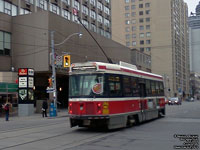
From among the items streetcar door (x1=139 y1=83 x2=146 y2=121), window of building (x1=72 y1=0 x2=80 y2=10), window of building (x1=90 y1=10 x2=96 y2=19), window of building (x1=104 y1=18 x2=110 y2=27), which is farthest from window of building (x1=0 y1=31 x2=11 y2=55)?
window of building (x1=104 y1=18 x2=110 y2=27)

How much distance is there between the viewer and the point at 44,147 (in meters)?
10.2

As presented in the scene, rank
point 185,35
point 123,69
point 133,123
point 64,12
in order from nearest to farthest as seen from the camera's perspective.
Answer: point 123,69, point 133,123, point 64,12, point 185,35

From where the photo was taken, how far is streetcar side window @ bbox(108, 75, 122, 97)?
46.4 feet

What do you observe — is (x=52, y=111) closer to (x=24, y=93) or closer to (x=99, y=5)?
(x=24, y=93)

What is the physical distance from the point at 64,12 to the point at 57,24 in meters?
12.8

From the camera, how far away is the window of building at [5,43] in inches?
1469

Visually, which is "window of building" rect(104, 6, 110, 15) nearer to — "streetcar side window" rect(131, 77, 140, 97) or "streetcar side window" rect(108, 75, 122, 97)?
"streetcar side window" rect(131, 77, 140, 97)

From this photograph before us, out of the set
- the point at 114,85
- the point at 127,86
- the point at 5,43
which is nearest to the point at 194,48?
the point at 5,43

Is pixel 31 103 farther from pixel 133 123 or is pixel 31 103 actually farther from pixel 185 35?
pixel 185 35

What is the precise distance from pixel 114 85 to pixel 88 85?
1379 millimetres

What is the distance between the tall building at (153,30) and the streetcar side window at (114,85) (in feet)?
306

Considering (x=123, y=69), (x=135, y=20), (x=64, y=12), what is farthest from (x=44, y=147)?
(x=135, y=20)

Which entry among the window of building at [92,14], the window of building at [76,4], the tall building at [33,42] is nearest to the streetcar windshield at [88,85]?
the tall building at [33,42]

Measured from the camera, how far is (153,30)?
357 ft
